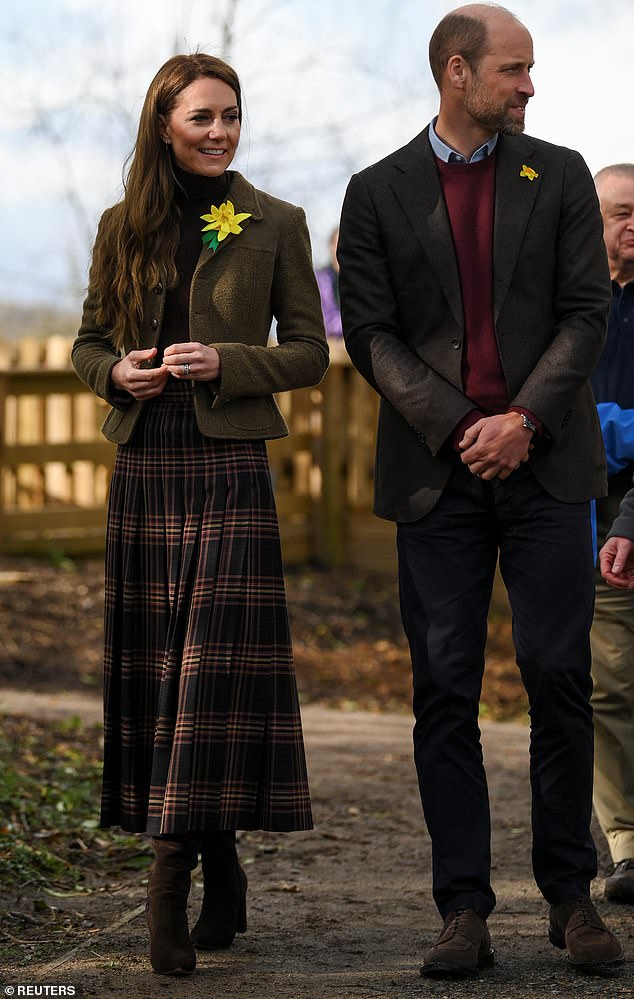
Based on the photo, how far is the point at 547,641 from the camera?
3.73m

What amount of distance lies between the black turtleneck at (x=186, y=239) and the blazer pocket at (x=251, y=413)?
223 millimetres

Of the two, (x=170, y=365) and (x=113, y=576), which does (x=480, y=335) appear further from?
(x=113, y=576)

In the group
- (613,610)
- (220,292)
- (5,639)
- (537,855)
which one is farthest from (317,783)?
(5,639)

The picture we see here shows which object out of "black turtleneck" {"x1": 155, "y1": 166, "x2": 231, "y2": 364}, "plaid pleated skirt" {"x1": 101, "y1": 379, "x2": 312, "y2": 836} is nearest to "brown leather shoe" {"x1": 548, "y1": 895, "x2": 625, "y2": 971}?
"plaid pleated skirt" {"x1": 101, "y1": 379, "x2": 312, "y2": 836}

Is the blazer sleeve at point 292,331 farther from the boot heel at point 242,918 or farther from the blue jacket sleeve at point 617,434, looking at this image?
the boot heel at point 242,918

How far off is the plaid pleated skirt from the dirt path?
35cm

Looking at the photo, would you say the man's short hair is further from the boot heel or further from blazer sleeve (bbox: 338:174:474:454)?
the boot heel

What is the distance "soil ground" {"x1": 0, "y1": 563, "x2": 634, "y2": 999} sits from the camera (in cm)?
356

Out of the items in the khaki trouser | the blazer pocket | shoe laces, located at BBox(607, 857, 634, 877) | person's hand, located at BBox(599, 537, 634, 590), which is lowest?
shoe laces, located at BBox(607, 857, 634, 877)

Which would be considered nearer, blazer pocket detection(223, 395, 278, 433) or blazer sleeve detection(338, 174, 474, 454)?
blazer sleeve detection(338, 174, 474, 454)

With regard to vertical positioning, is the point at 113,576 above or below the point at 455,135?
below

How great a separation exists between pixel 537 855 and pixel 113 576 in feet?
4.20

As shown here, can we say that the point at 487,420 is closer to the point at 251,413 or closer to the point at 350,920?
the point at 251,413

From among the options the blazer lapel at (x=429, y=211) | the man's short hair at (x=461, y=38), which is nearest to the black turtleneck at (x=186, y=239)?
the blazer lapel at (x=429, y=211)
